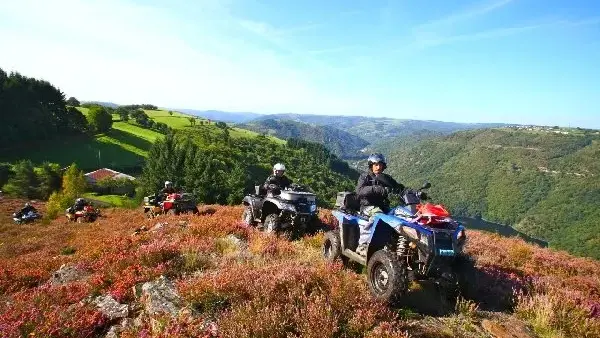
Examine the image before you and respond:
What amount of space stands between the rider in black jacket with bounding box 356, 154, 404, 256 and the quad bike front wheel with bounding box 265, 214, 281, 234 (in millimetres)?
4099

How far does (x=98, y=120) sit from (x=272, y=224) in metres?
96.2

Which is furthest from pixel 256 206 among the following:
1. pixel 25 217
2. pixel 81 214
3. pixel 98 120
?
pixel 98 120

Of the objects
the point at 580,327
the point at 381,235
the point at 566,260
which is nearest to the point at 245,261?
the point at 381,235

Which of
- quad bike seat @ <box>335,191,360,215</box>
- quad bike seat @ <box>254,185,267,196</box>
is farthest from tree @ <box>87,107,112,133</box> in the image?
quad bike seat @ <box>335,191,360,215</box>

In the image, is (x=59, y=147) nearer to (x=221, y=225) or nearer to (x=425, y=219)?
(x=221, y=225)

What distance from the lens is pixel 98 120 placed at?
94.6 meters

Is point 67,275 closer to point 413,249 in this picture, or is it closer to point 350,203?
point 350,203

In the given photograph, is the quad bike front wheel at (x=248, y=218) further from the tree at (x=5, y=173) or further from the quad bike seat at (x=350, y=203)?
the tree at (x=5, y=173)

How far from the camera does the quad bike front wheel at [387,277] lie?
6.15 m

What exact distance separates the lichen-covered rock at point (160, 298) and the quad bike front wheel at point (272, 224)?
16.6 ft

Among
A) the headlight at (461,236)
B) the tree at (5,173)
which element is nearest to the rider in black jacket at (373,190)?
the headlight at (461,236)

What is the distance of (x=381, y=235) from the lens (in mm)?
7496

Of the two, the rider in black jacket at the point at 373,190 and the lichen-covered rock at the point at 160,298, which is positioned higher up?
the rider in black jacket at the point at 373,190

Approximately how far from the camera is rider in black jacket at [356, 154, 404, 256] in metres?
8.16
